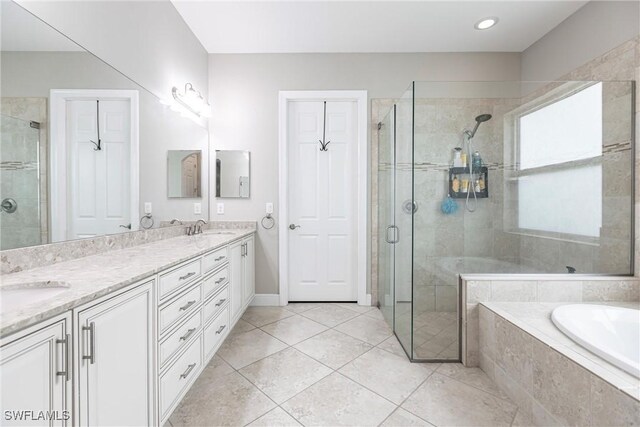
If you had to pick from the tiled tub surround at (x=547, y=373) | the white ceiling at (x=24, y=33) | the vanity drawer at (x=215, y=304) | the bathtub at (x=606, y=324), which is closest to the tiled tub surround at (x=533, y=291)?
the tiled tub surround at (x=547, y=373)

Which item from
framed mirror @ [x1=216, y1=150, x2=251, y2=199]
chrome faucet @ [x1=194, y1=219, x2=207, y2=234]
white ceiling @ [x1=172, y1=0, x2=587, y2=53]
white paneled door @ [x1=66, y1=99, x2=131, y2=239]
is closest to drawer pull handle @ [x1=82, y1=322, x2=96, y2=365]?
white paneled door @ [x1=66, y1=99, x2=131, y2=239]

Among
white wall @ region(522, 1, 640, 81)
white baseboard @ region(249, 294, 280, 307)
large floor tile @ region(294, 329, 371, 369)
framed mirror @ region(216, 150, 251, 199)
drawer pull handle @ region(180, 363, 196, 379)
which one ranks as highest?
white wall @ region(522, 1, 640, 81)

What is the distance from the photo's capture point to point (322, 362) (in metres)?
1.82

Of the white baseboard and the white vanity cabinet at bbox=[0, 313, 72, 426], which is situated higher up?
the white vanity cabinet at bbox=[0, 313, 72, 426]

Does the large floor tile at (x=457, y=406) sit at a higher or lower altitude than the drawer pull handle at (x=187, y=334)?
lower

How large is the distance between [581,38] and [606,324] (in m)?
2.21

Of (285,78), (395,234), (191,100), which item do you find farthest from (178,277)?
(285,78)

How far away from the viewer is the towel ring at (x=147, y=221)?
176cm

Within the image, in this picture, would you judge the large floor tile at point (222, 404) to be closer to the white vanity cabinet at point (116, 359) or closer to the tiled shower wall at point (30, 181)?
the white vanity cabinet at point (116, 359)

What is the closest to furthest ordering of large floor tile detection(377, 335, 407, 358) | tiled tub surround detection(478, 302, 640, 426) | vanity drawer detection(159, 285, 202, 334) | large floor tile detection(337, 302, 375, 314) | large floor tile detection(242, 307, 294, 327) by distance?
tiled tub surround detection(478, 302, 640, 426)
vanity drawer detection(159, 285, 202, 334)
large floor tile detection(377, 335, 407, 358)
large floor tile detection(242, 307, 294, 327)
large floor tile detection(337, 302, 375, 314)

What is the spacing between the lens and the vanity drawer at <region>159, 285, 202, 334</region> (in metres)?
1.15

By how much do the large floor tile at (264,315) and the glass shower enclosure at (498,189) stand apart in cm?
111

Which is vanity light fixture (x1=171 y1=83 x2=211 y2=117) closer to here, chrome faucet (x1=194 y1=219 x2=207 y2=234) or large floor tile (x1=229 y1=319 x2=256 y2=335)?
chrome faucet (x1=194 y1=219 x2=207 y2=234)

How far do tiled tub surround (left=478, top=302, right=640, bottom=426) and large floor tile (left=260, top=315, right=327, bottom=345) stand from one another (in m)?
1.27
